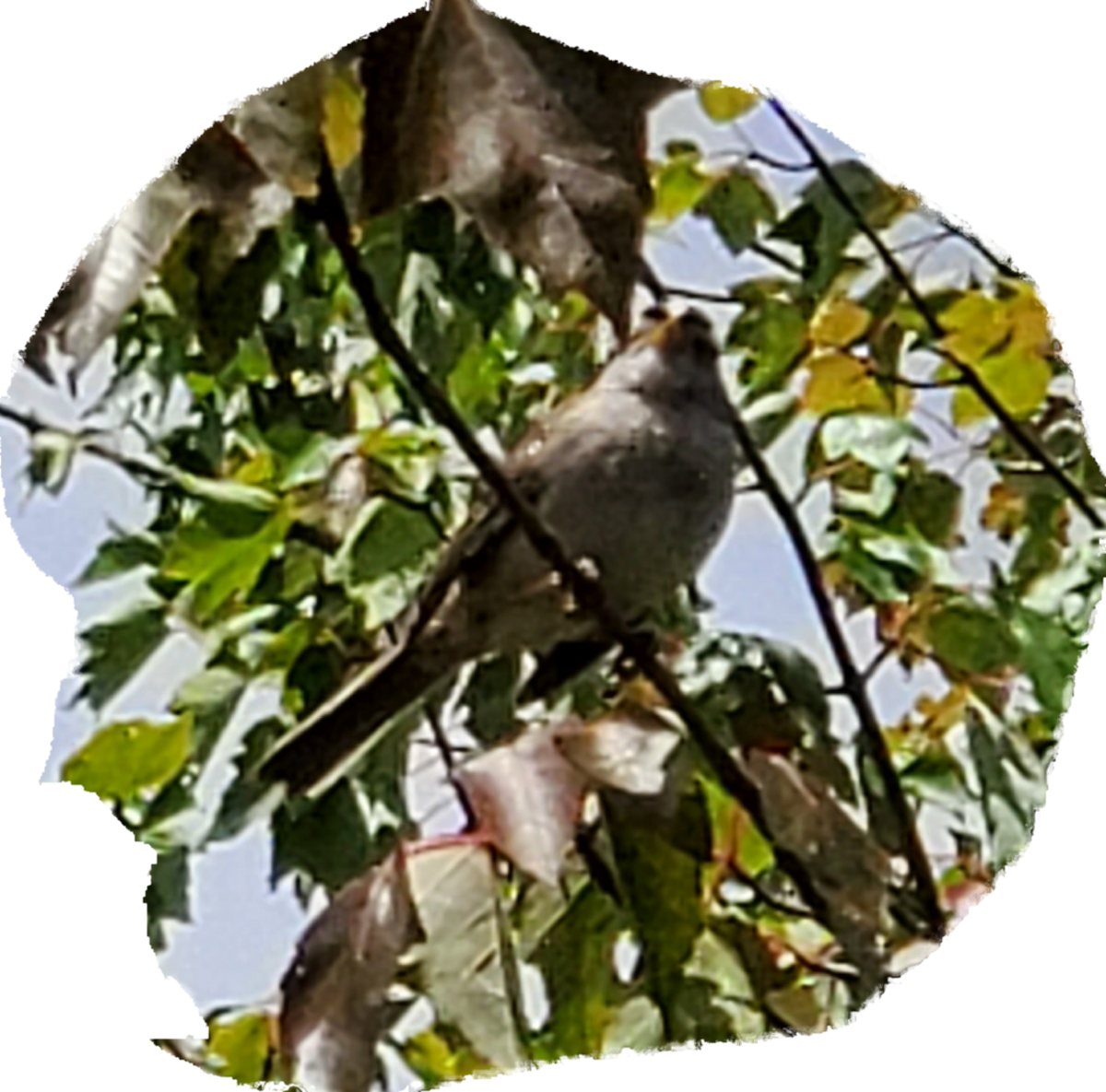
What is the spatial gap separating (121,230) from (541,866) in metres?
0.24

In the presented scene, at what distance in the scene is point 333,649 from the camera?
26.6 inches

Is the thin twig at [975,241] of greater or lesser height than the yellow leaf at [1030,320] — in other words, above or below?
above

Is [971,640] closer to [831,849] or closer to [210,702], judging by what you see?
[831,849]

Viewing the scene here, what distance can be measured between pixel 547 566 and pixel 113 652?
15 cm

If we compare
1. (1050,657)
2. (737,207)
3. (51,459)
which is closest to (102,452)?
(51,459)

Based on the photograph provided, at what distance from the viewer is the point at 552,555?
0.68 m

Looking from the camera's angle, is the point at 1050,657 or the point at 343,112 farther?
the point at 1050,657

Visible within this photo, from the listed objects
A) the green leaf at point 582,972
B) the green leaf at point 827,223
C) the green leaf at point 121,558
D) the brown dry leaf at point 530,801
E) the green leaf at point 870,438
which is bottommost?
the green leaf at point 582,972

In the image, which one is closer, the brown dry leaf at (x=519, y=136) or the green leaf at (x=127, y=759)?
the brown dry leaf at (x=519, y=136)

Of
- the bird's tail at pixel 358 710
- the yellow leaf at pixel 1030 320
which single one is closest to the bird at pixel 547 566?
the bird's tail at pixel 358 710

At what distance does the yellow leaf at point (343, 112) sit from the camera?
592 millimetres

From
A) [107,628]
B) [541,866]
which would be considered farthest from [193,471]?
[541,866]

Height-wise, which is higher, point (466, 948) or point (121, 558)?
point (121, 558)

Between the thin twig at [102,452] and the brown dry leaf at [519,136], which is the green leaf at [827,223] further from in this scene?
the thin twig at [102,452]
